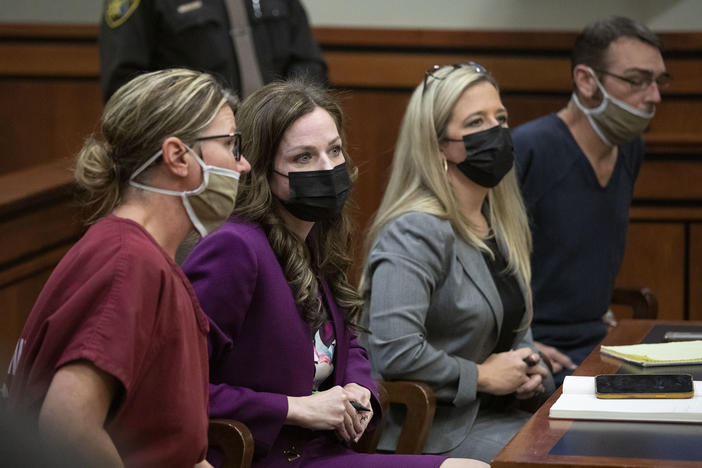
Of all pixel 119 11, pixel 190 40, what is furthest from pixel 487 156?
pixel 119 11

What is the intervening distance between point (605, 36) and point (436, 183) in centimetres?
110

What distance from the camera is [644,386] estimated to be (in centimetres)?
180

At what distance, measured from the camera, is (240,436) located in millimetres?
1799

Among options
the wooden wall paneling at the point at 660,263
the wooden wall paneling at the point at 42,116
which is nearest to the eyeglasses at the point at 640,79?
the wooden wall paneling at the point at 660,263

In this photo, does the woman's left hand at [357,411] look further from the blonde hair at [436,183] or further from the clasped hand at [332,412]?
the blonde hair at [436,183]

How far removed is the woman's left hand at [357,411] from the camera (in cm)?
201

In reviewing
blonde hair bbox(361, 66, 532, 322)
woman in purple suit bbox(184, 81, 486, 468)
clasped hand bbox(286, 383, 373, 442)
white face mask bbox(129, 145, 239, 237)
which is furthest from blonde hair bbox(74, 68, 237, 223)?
blonde hair bbox(361, 66, 532, 322)

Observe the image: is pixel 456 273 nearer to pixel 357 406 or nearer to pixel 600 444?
pixel 357 406

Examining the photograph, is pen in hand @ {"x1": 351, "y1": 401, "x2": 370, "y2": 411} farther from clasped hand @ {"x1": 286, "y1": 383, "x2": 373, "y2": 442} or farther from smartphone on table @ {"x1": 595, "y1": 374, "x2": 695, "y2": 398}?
smartphone on table @ {"x1": 595, "y1": 374, "x2": 695, "y2": 398}

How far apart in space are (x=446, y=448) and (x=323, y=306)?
1.67ft

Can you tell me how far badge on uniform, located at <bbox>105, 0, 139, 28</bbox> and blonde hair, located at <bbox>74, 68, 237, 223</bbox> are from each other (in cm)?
198

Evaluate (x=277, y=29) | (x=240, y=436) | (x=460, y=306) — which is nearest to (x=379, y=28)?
(x=277, y=29)

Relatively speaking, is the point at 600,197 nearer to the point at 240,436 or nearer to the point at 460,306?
the point at 460,306

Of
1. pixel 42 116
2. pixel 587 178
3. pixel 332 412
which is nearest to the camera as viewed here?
pixel 332 412
